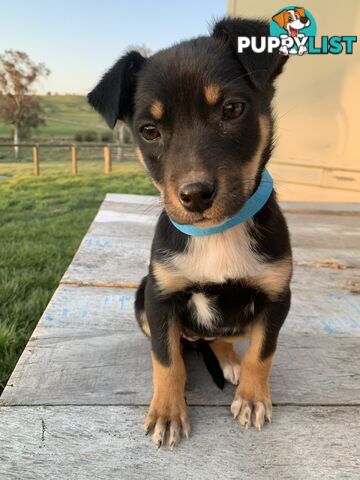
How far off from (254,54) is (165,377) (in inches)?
50.5

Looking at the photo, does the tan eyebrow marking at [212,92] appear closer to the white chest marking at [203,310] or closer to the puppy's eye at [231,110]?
the puppy's eye at [231,110]

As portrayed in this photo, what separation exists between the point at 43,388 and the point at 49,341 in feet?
1.16

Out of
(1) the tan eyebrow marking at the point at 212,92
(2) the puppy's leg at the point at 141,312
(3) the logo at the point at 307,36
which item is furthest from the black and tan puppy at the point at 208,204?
(3) the logo at the point at 307,36

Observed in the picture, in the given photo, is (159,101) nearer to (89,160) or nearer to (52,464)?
(52,464)

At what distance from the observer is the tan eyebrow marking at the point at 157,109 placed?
167cm

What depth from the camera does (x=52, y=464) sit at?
1469 millimetres

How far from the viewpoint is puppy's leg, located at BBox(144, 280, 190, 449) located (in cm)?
162

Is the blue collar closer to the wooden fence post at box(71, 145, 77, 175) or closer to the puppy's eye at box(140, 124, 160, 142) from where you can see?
the puppy's eye at box(140, 124, 160, 142)

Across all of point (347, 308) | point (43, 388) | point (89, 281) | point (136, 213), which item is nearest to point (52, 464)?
point (43, 388)

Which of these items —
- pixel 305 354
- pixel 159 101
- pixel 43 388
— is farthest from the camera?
pixel 305 354

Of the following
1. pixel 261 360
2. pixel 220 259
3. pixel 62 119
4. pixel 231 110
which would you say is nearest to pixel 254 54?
pixel 231 110

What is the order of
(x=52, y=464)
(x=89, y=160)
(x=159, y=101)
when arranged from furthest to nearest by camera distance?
(x=89, y=160) < (x=159, y=101) < (x=52, y=464)

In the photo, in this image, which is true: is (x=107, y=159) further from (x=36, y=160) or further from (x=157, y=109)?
(x=157, y=109)

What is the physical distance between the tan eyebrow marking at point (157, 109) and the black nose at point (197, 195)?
38cm
